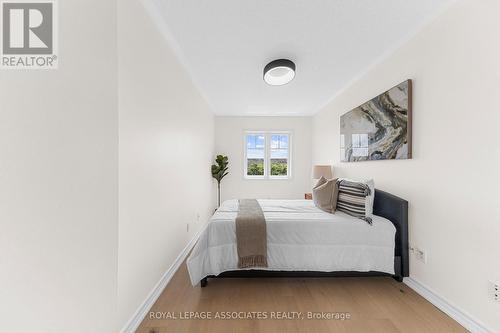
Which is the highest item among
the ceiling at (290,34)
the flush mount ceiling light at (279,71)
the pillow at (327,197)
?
the ceiling at (290,34)

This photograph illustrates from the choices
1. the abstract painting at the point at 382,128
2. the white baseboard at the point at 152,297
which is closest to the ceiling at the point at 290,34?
the abstract painting at the point at 382,128

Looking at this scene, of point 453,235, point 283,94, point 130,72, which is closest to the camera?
point 130,72

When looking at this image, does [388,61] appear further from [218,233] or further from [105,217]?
[105,217]

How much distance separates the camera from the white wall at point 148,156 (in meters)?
1.40

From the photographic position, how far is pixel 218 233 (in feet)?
6.68

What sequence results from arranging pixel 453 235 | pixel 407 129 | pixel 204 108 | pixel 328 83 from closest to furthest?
1. pixel 453 235
2. pixel 407 129
3. pixel 328 83
4. pixel 204 108

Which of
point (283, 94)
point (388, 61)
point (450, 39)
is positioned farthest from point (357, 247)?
point (283, 94)


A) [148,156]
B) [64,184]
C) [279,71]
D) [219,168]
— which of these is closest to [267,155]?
[219,168]

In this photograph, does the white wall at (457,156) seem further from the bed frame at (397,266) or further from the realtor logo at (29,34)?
the realtor logo at (29,34)

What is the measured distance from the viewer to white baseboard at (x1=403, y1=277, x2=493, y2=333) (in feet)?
4.81

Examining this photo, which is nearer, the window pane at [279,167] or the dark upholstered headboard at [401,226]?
the dark upholstered headboard at [401,226]

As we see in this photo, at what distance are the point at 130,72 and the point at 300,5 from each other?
1.43 m

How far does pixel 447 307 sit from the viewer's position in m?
1.66

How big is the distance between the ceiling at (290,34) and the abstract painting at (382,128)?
20.8 inches
